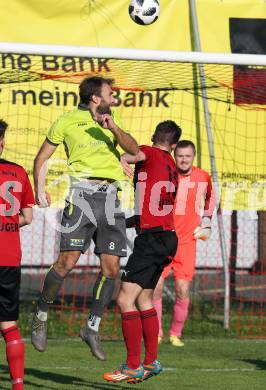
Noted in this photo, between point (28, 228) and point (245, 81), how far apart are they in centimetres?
672

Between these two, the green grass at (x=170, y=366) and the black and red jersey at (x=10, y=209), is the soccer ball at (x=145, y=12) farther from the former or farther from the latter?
the black and red jersey at (x=10, y=209)

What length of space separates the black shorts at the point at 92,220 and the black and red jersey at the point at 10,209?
1123 millimetres

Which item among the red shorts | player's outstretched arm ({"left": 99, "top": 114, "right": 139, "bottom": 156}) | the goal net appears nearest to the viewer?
player's outstretched arm ({"left": 99, "top": 114, "right": 139, "bottom": 156})

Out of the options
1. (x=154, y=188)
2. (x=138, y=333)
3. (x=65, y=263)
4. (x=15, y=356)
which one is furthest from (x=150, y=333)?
(x=15, y=356)

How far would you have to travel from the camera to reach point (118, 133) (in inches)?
332

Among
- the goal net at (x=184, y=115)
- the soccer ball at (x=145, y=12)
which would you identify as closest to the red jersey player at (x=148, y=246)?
the soccer ball at (x=145, y=12)

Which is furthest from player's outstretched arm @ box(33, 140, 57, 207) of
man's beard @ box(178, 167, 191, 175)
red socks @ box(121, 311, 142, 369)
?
man's beard @ box(178, 167, 191, 175)

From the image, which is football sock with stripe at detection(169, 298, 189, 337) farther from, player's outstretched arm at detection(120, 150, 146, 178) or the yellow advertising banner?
player's outstretched arm at detection(120, 150, 146, 178)

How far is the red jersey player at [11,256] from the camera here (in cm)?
795

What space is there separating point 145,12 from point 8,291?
4.62 metres

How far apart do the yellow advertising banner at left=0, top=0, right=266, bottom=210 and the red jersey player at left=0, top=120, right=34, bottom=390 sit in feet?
17.3

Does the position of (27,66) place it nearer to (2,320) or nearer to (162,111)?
(162,111)

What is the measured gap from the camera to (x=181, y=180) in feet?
40.9

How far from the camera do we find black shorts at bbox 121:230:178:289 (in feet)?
29.5
